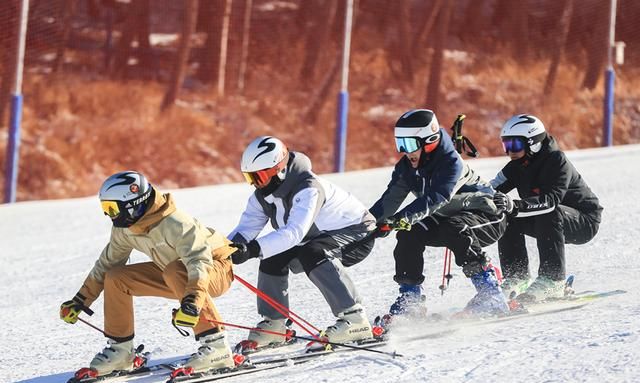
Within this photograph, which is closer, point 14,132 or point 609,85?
point 14,132

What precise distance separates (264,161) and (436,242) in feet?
4.22

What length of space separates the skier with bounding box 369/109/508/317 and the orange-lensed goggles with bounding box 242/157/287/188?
0.76 metres

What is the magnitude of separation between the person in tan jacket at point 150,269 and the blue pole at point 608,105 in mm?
12264

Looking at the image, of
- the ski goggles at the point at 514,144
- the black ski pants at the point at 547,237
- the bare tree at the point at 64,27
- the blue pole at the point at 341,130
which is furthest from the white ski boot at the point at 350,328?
the bare tree at the point at 64,27

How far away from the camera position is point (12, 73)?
1313 cm

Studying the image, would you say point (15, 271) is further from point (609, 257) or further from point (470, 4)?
point (470, 4)

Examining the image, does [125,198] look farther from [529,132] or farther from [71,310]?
[529,132]

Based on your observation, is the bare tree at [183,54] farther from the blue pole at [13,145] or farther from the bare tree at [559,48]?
the bare tree at [559,48]

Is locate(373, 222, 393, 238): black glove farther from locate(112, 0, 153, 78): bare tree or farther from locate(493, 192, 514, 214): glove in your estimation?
locate(112, 0, 153, 78): bare tree

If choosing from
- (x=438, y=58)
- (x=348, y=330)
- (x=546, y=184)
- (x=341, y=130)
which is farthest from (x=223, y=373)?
(x=438, y=58)

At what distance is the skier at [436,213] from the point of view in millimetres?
6574

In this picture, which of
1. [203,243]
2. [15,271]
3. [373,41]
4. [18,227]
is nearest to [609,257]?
[203,243]

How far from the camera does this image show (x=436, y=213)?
6762 millimetres

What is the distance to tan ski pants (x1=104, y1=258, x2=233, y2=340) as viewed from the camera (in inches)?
221
